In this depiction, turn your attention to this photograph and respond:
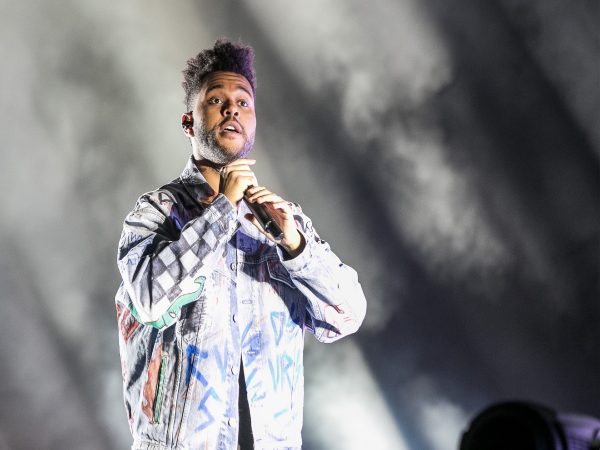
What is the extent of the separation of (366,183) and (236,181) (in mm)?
1870

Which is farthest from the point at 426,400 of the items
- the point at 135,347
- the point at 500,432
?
the point at 500,432

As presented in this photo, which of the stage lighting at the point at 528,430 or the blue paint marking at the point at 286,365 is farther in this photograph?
the blue paint marking at the point at 286,365

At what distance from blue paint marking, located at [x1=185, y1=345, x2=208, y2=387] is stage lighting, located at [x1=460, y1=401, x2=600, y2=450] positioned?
75 cm

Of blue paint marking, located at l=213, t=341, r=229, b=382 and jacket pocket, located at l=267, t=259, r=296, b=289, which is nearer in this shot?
blue paint marking, located at l=213, t=341, r=229, b=382

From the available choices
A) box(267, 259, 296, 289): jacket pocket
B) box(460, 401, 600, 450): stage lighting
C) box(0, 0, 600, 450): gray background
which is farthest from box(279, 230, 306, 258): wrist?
box(0, 0, 600, 450): gray background

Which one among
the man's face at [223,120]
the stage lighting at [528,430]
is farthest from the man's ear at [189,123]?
the stage lighting at [528,430]

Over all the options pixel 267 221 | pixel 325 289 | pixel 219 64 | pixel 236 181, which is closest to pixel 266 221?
pixel 267 221

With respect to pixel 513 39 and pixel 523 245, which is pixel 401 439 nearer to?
pixel 523 245

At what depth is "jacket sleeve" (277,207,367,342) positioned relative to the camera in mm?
1536

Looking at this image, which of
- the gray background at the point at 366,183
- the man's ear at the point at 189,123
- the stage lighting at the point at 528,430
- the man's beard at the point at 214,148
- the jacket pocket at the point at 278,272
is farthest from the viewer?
the gray background at the point at 366,183

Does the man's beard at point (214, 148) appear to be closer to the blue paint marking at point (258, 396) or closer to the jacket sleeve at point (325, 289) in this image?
the jacket sleeve at point (325, 289)

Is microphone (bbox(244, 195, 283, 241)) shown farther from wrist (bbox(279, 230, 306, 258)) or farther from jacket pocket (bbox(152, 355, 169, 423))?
jacket pocket (bbox(152, 355, 169, 423))

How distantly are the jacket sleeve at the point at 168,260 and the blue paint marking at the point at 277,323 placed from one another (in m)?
0.20

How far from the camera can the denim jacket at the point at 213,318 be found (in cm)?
141
